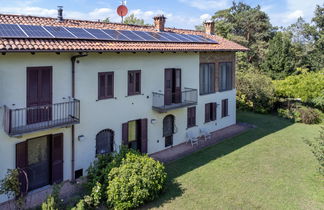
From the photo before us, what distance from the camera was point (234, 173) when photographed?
47.4 ft

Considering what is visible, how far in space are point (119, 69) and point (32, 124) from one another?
513 centimetres

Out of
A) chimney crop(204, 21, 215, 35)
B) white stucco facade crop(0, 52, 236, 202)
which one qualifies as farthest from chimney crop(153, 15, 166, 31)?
chimney crop(204, 21, 215, 35)

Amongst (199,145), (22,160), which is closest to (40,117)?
(22,160)

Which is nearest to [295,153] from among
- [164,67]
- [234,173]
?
[234,173]

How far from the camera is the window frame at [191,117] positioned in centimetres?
1994

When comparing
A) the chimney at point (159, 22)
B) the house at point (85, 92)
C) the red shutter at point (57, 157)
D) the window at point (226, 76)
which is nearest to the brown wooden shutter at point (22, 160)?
the house at point (85, 92)

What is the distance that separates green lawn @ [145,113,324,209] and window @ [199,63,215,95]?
4115 millimetres

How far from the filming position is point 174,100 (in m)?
18.4

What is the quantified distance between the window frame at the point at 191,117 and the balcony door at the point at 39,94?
1011 centimetres

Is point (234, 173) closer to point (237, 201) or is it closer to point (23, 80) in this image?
point (237, 201)

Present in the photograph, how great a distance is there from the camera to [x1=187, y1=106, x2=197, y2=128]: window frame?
785 inches

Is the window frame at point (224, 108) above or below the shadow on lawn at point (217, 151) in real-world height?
above

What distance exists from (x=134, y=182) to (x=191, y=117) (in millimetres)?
9911

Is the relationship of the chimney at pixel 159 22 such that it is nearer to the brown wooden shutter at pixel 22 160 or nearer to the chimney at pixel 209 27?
the chimney at pixel 209 27
